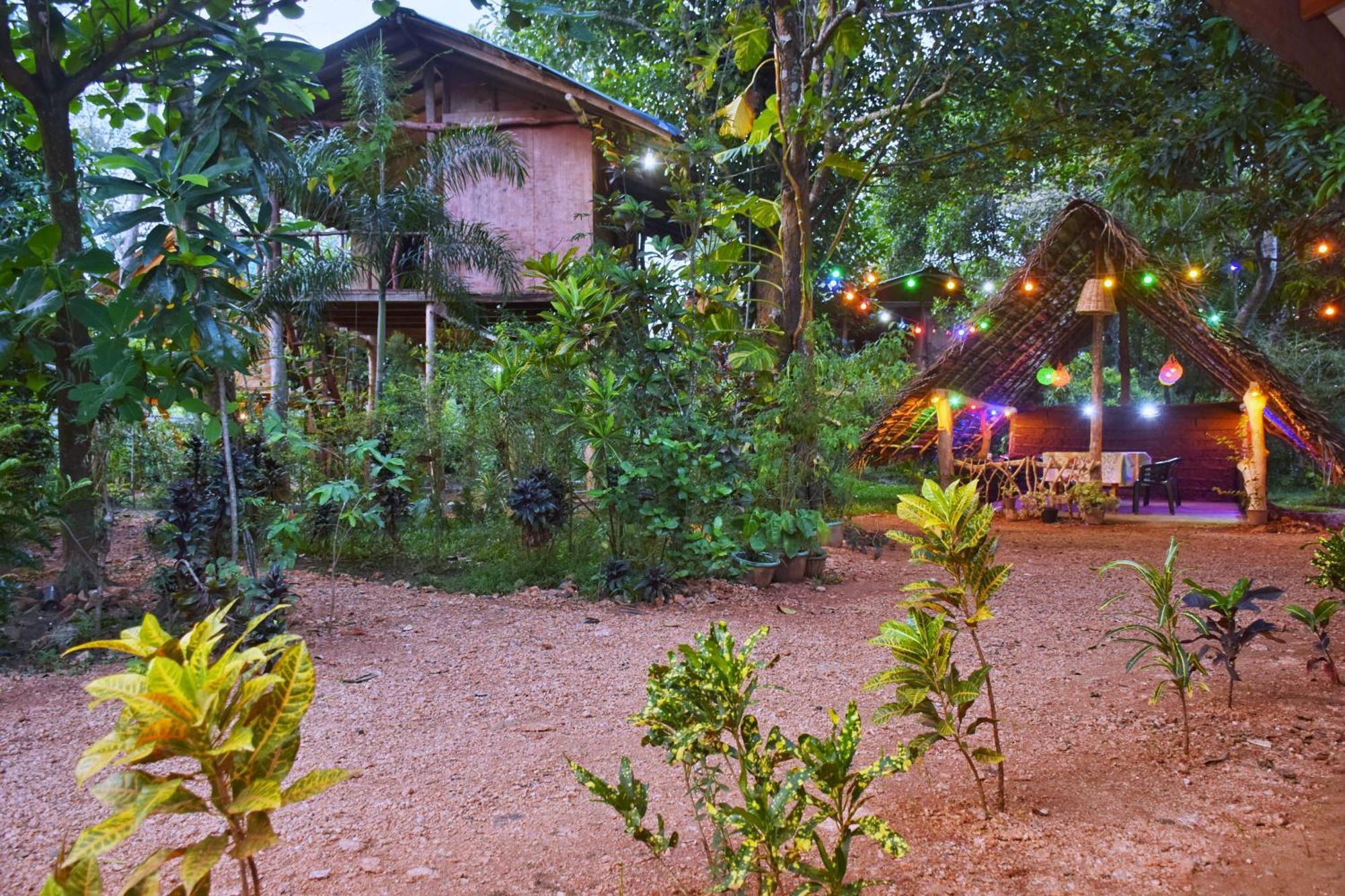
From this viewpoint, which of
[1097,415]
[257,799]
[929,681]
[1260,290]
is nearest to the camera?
[257,799]

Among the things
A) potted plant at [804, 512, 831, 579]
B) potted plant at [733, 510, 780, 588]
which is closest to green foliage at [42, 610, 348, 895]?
potted plant at [733, 510, 780, 588]

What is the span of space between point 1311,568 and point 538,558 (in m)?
5.83

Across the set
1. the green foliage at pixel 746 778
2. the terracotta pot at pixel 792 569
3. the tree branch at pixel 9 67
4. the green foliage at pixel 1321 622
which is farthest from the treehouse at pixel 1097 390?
the green foliage at pixel 746 778

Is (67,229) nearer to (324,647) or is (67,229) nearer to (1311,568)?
(324,647)

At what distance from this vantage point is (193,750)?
1.18 meters

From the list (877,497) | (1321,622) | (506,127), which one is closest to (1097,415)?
(877,497)

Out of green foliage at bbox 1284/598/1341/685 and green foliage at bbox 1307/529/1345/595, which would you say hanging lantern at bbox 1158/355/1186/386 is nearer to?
green foliage at bbox 1307/529/1345/595

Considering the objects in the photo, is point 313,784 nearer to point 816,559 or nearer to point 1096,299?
Result: point 816,559

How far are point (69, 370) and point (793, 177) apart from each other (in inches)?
179

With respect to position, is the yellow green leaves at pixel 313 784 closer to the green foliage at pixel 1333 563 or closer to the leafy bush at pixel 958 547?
the leafy bush at pixel 958 547

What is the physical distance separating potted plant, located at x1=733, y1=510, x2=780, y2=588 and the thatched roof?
5042 mm

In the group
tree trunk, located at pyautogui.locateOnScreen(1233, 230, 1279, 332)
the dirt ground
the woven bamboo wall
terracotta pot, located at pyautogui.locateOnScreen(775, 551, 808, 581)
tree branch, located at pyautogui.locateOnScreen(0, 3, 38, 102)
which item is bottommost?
the dirt ground

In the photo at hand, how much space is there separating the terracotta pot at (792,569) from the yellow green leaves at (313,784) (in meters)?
4.74

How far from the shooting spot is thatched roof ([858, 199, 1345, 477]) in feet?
30.1
